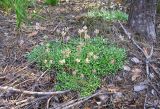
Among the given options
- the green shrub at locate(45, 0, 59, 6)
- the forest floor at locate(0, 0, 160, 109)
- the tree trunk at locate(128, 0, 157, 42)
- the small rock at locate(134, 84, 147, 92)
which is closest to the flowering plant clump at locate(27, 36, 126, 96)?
the forest floor at locate(0, 0, 160, 109)

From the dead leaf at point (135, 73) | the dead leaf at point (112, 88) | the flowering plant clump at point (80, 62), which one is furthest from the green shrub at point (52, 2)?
the dead leaf at point (112, 88)

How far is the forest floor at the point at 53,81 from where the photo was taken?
Result: 8.99 ft

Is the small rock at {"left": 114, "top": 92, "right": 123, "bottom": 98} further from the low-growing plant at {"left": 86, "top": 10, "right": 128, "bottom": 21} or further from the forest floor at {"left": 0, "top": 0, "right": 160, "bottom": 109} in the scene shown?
the low-growing plant at {"left": 86, "top": 10, "right": 128, "bottom": 21}

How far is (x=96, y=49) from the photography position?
3.08m

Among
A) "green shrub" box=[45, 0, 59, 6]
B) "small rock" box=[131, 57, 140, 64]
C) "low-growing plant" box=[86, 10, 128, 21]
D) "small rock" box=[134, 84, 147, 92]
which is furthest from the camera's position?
"green shrub" box=[45, 0, 59, 6]

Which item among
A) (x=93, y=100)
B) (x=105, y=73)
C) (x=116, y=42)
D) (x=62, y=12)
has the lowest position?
(x=93, y=100)

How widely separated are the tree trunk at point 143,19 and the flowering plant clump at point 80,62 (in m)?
0.58

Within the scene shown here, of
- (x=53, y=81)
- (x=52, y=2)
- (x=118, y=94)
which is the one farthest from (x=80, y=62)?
(x=52, y=2)

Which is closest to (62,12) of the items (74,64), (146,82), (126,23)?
(126,23)

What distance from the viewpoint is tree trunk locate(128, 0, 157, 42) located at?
11.9ft

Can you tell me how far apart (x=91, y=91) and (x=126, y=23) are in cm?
131

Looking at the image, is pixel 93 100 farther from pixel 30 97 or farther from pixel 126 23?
pixel 126 23

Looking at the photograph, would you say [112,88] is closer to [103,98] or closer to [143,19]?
[103,98]

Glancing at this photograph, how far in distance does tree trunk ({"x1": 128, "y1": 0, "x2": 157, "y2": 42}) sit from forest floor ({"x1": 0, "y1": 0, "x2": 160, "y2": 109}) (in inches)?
5.2
